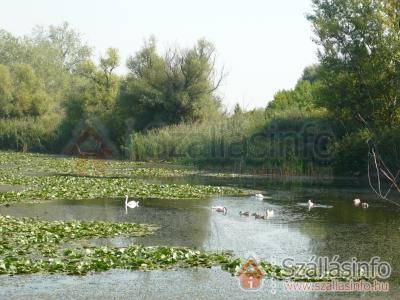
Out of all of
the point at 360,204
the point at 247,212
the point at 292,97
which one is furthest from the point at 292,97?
the point at 247,212

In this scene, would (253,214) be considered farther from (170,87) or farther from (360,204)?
(170,87)

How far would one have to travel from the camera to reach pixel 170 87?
47719mm

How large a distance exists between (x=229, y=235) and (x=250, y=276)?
397cm

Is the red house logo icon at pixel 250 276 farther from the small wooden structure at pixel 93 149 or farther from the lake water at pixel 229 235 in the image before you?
the small wooden structure at pixel 93 149

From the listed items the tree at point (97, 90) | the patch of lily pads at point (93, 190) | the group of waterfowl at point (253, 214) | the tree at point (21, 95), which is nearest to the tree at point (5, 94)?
the tree at point (21, 95)

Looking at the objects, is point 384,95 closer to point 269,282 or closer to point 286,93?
point 286,93

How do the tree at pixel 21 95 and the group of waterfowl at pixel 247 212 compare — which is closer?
the group of waterfowl at pixel 247 212

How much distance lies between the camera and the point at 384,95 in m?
29.5

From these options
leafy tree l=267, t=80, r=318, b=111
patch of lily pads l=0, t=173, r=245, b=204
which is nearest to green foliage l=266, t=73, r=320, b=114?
leafy tree l=267, t=80, r=318, b=111

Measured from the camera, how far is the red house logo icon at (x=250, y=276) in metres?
9.72

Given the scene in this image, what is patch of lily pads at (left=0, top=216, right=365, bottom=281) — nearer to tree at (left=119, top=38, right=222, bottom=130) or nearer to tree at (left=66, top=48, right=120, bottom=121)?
tree at (left=119, top=38, right=222, bottom=130)

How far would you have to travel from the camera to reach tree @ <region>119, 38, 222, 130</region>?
1857 inches

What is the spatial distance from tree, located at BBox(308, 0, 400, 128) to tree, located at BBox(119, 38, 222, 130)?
17.9 m

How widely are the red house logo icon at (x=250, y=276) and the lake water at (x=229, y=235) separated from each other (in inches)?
5.1
